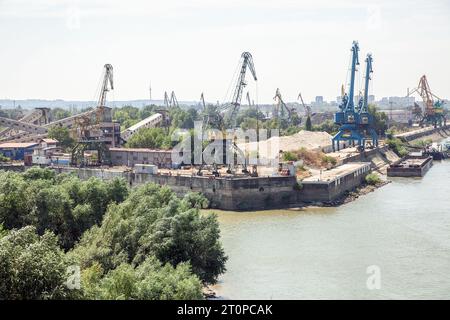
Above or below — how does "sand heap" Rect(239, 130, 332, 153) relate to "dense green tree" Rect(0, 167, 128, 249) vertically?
above

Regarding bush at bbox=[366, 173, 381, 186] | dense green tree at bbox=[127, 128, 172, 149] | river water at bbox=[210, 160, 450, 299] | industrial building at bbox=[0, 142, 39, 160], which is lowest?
river water at bbox=[210, 160, 450, 299]

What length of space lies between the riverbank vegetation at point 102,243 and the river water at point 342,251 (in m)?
1.59

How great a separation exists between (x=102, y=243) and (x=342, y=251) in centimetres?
721

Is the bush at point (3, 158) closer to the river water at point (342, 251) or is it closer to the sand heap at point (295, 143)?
the sand heap at point (295, 143)

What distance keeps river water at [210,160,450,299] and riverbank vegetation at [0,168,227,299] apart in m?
1.59

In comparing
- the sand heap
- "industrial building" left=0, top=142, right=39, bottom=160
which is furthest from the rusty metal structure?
"industrial building" left=0, top=142, right=39, bottom=160

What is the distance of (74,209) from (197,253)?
5432 mm

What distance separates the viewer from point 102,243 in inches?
615

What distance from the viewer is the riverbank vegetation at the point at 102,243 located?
10477 mm

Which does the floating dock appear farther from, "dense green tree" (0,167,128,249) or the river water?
"dense green tree" (0,167,128,249)

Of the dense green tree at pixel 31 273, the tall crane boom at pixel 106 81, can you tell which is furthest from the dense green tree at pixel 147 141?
the dense green tree at pixel 31 273

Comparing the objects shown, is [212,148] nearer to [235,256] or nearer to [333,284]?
[235,256]

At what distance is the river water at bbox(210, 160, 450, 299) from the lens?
15211 millimetres

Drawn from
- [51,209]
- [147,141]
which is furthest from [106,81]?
[51,209]
